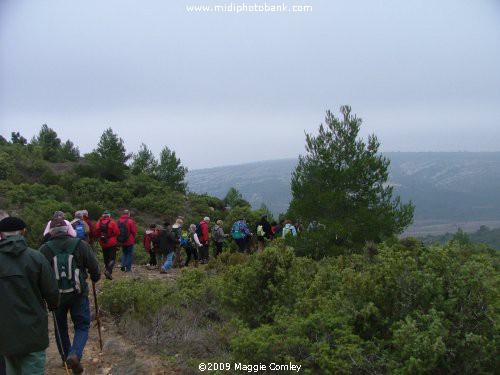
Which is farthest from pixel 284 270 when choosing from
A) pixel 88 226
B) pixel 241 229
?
pixel 241 229

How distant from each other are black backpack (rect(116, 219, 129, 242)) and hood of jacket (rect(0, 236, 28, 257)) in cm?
595

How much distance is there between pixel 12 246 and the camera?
3.40m

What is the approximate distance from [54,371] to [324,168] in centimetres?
1243

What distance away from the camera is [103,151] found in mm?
34438

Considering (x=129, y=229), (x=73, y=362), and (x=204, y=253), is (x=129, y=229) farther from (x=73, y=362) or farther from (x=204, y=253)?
(x=73, y=362)

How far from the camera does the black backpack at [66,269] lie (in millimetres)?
4238

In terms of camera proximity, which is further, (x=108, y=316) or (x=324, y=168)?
(x=324, y=168)

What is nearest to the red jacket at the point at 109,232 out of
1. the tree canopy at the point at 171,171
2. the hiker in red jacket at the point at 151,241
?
the hiker in red jacket at the point at 151,241

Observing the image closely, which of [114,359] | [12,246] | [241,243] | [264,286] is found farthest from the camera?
[241,243]

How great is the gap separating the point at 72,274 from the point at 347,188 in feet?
40.1

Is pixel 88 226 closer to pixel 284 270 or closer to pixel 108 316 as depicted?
pixel 108 316

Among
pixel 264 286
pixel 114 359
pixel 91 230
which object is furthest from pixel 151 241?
pixel 114 359

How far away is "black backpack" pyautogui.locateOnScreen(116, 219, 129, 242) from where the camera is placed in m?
9.36

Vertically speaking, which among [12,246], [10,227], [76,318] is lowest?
[76,318]
